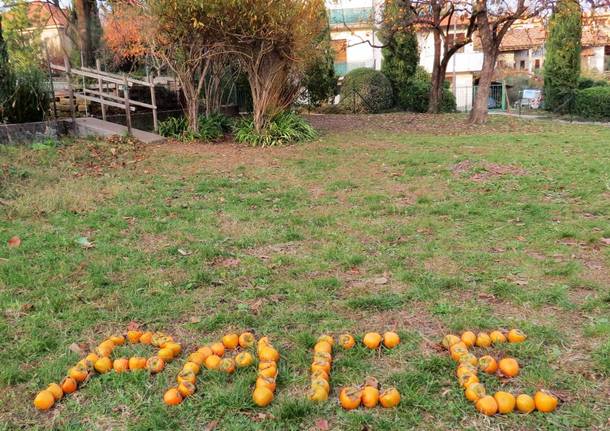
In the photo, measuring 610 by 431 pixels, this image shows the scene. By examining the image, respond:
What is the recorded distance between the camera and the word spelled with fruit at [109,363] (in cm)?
245

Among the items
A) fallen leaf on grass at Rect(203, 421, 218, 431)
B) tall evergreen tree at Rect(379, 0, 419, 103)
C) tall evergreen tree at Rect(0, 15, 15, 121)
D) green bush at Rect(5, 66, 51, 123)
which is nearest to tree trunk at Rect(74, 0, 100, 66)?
green bush at Rect(5, 66, 51, 123)

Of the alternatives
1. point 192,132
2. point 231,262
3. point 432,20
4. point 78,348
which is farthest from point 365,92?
point 78,348

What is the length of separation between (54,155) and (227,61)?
16.1ft

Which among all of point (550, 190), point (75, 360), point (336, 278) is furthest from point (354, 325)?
point (550, 190)

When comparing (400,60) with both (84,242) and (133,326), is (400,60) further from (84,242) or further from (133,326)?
(133,326)

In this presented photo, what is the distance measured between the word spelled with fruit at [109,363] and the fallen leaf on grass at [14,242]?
2207 mm

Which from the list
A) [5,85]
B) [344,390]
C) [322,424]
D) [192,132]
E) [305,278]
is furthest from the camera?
[192,132]

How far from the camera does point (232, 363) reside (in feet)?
8.56

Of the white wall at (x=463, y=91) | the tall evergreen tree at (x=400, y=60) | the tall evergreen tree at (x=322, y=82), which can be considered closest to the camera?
the tall evergreen tree at (x=322, y=82)

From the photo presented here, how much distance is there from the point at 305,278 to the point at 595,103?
19.4 m

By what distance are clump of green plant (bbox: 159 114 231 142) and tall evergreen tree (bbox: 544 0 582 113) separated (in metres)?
16.1

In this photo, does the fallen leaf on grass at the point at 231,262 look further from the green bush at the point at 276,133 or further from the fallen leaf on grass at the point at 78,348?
the green bush at the point at 276,133

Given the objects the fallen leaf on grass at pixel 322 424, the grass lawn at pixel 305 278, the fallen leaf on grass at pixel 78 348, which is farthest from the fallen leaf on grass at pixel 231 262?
the fallen leaf on grass at pixel 322 424

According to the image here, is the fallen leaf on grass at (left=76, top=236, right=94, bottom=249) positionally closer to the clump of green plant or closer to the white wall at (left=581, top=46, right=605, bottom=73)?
the clump of green plant
